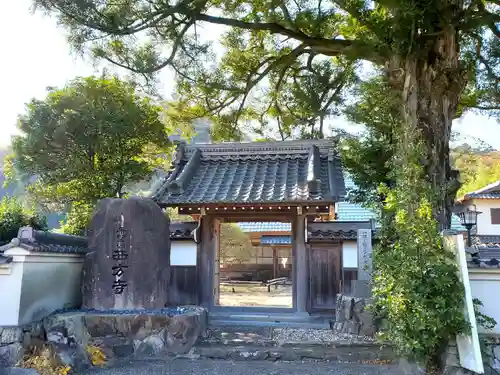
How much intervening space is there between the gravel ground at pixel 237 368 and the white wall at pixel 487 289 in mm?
1576

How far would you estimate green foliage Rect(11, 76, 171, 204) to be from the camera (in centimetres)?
1057

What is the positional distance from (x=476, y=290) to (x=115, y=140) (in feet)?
27.9

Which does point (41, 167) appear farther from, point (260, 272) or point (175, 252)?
point (260, 272)

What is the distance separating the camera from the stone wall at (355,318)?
289 inches

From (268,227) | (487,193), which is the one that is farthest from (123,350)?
(487,193)

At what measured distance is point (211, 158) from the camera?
1102cm

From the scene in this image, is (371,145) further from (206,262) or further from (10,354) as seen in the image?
(10,354)

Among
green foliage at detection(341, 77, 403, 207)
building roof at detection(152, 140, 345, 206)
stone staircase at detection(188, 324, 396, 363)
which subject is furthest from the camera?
green foliage at detection(341, 77, 403, 207)

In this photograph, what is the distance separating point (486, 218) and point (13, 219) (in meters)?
22.1

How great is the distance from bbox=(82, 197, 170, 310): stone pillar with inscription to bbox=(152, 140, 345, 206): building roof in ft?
4.55

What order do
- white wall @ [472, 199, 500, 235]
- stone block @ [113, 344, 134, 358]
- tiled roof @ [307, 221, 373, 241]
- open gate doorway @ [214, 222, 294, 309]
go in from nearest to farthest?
stone block @ [113, 344, 134, 358] < tiled roof @ [307, 221, 373, 241] < open gate doorway @ [214, 222, 294, 309] < white wall @ [472, 199, 500, 235]

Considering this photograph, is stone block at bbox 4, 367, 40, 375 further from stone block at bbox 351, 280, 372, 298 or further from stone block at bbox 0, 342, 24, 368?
stone block at bbox 351, 280, 372, 298

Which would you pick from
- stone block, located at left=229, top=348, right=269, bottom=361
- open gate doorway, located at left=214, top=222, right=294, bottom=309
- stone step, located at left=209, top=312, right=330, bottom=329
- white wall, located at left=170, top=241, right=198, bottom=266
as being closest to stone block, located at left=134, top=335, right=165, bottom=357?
stone block, located at left=229, top=348, right=269, bottom=361

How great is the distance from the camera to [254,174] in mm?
10070
